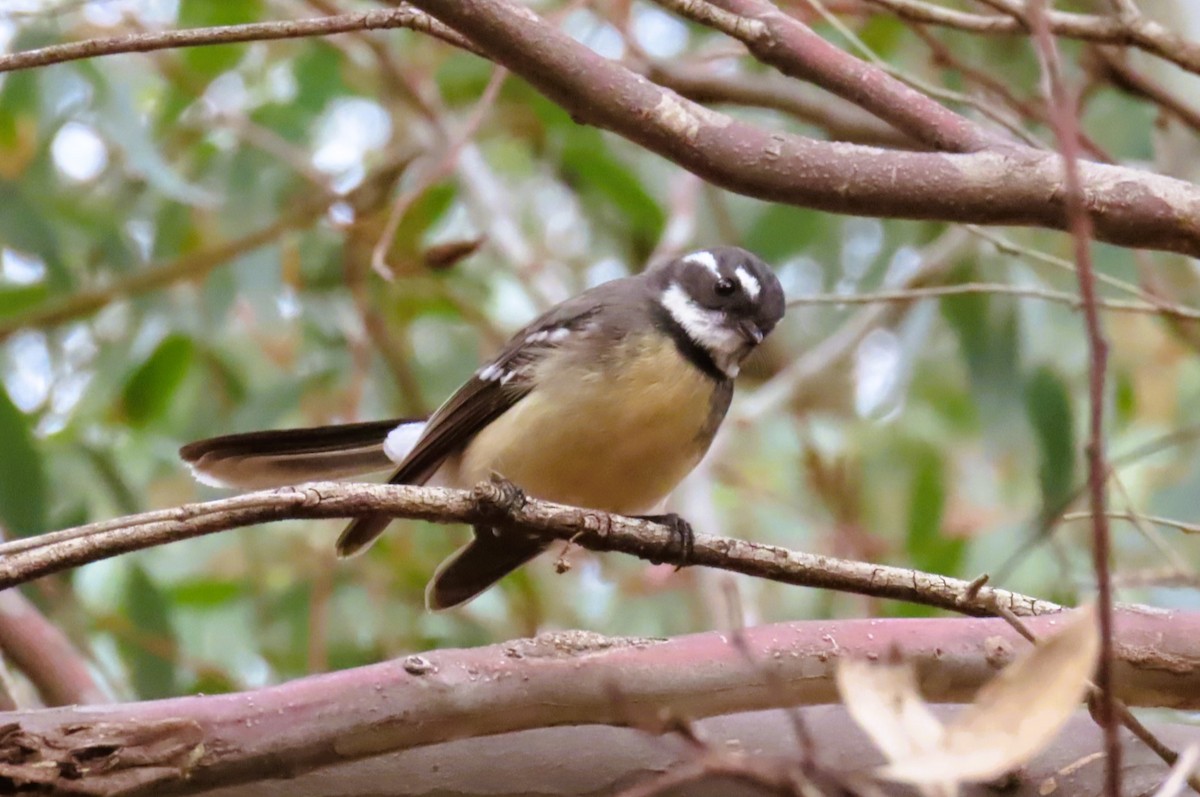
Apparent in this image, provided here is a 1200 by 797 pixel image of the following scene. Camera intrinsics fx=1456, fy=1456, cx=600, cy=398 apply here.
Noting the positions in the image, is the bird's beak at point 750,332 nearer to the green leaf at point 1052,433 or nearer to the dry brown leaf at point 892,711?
the green leaf at point 1052,433

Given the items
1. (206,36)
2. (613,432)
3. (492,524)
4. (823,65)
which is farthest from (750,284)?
(206,36)

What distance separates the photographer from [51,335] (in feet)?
11.9

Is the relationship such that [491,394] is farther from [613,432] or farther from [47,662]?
[47,662]

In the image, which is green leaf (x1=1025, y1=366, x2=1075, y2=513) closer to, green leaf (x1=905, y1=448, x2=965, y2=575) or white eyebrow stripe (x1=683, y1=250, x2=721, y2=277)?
green leaf (x1=905, y1=448, x2=965, y2=575)

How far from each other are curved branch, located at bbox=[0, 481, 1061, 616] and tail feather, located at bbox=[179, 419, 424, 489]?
3.41 feet

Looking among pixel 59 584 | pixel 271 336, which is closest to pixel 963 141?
pixel 59 584

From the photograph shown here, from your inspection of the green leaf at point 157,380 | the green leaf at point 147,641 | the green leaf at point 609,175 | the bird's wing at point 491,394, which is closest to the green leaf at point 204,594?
the green leaf at point 157,380

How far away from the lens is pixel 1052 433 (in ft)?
9.70

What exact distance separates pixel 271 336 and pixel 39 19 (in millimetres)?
1394

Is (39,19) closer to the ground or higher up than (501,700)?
higher up

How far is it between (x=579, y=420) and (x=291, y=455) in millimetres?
590

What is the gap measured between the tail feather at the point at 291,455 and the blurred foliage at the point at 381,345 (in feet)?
1.12

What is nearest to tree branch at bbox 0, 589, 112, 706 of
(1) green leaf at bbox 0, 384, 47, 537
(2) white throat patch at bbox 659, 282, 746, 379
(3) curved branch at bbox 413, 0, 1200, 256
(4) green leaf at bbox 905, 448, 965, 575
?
(1) green leaf at bbox 0, 384, 47, 537

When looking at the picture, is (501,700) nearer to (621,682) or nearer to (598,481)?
(621,682)
